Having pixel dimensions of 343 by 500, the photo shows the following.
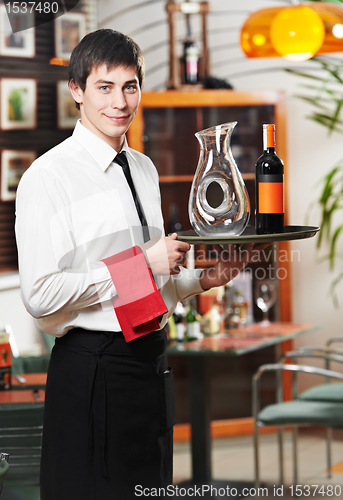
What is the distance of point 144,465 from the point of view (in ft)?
5.12

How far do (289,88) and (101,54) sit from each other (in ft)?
10.2

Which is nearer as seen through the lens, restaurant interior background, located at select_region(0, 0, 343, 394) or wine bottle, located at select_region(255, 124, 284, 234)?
wine bottle, located at select_region(255, 124, 284, 234)

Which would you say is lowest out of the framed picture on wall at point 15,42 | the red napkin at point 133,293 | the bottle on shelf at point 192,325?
the bottle on shelf at point 192,325

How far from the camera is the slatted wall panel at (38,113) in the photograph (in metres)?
3.51

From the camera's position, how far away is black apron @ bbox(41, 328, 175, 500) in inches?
60.2

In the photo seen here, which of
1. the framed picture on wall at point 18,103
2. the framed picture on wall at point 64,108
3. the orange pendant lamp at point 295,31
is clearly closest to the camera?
the orange pendant lamp at point 295,31

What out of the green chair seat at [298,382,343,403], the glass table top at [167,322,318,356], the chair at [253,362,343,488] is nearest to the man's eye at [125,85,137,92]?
the chair at [253,362,343,488]

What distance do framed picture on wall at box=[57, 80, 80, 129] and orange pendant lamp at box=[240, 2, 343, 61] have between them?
4.64 feet

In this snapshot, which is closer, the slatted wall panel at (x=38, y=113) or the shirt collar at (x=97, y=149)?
the shirt collar at (x=97, y=149)

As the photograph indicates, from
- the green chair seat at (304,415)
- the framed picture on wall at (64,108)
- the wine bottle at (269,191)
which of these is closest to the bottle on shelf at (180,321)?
the green chair seat at (304,415)

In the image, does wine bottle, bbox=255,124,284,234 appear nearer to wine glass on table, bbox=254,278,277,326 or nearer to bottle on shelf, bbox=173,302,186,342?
bottle on shelf, bbox=173,302,186,342

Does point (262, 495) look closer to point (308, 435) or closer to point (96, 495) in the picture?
point (308, 435)

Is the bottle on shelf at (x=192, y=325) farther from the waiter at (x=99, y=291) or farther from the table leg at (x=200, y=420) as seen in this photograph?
the waiter at (x=99, y=291)

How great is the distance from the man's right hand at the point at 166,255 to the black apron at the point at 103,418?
0.59ft
